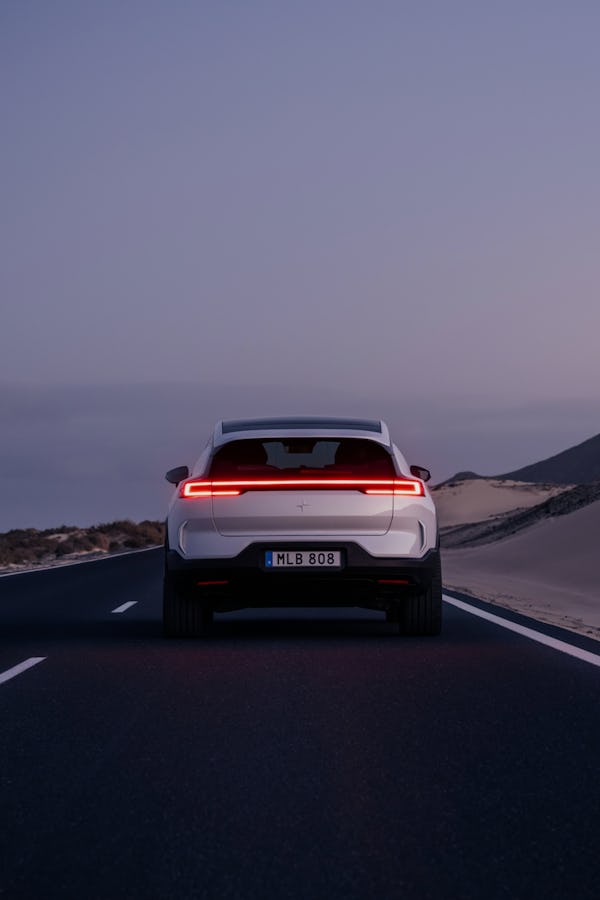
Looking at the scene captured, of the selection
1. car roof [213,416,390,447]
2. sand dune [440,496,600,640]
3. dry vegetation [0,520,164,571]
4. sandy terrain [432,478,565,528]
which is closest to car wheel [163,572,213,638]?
car roof [213,416,390,447]

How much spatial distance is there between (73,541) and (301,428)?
52852 mm

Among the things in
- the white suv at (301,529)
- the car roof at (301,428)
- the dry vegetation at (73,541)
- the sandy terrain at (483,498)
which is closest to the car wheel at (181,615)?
the white suv at (301,529)

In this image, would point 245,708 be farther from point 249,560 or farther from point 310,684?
point 249,560

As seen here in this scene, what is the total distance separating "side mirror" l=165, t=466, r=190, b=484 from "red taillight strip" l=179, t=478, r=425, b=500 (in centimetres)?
70

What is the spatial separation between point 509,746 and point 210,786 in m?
1.68

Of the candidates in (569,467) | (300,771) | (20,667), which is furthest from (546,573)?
(569,467)

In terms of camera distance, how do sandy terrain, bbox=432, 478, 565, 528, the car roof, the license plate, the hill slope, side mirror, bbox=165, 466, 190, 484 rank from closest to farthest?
the license plate, the car roof, side mirror, bbox=165, 466, 190, 484, sandy terrain, bbox=432, 478, 565, 528, the hill slope

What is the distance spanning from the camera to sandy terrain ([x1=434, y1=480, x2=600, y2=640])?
18.2 meters

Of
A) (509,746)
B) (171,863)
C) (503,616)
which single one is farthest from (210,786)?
(503,616)

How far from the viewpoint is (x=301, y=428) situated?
38.9 feet

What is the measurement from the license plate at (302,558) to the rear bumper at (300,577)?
34mm

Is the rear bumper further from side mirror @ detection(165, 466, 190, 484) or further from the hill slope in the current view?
the hill slope

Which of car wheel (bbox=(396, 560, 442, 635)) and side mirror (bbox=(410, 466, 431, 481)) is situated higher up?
side mirror (bbox=(410, 466, 431, 481))

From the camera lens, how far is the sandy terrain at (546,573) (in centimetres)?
1817
